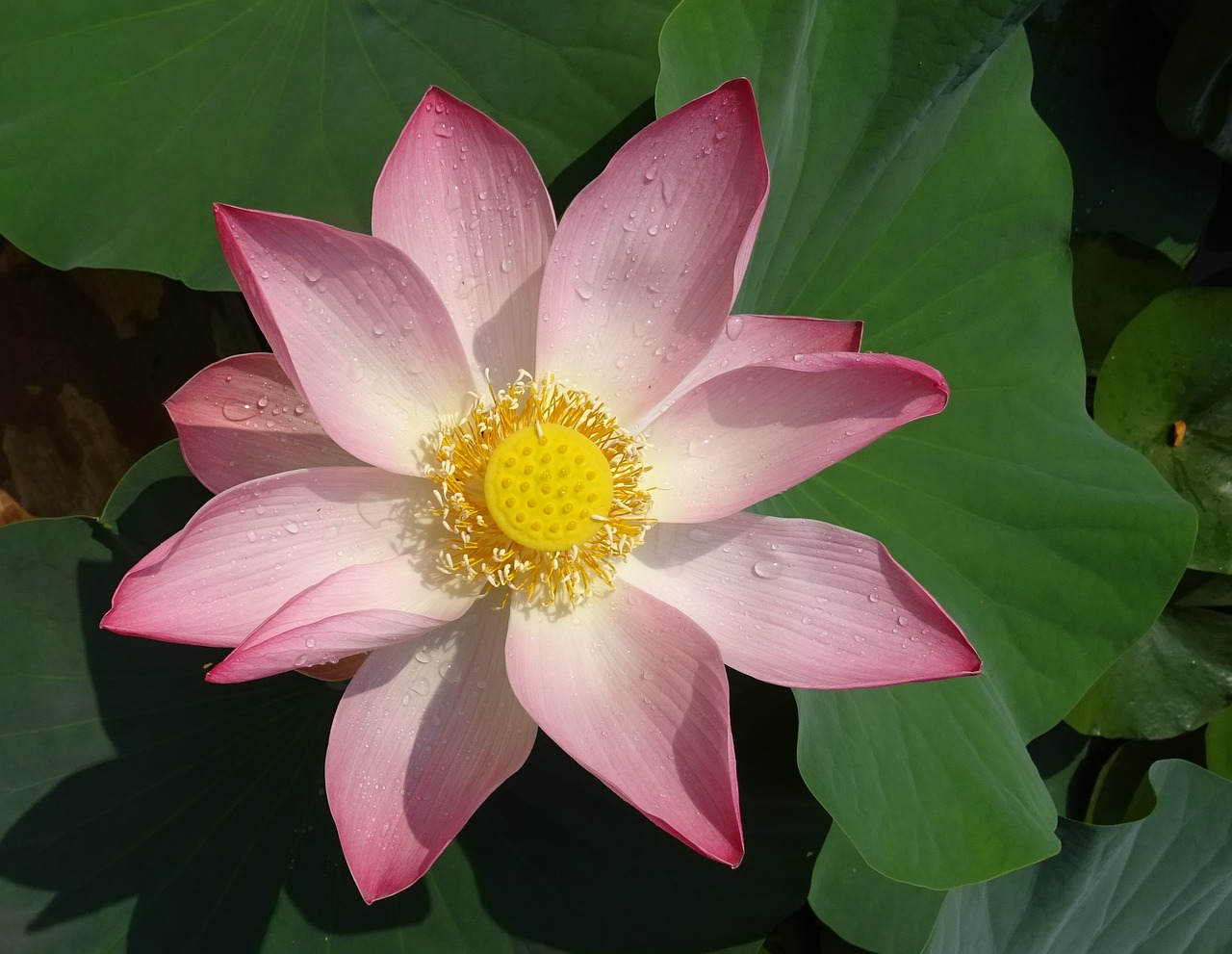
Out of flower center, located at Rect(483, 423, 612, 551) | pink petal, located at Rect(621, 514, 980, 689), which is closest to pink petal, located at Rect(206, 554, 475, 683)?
flower center, located at Rect(483, 423, 612, 551)

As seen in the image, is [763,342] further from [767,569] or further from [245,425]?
[245,425]

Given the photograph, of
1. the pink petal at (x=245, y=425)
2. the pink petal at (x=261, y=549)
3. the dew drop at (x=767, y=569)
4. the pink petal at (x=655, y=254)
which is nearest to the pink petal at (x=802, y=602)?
the dew drop at (x=767, y=569)

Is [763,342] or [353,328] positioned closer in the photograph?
[353,328]

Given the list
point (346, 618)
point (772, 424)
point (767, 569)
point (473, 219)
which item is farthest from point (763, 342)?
point (346, 618)

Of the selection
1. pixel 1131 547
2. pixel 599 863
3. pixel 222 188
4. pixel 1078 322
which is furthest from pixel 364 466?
pixel 1078 322

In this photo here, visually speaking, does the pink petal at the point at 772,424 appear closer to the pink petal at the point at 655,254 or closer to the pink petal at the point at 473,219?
the pink petal at the point at 655,254
